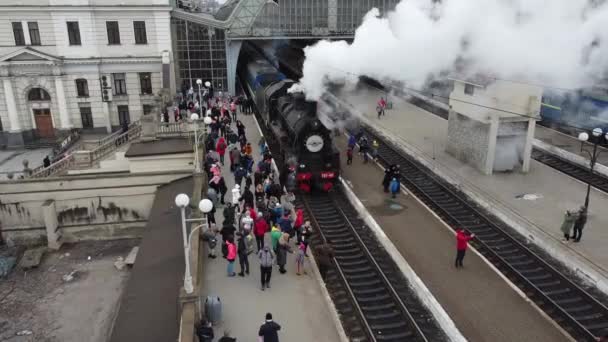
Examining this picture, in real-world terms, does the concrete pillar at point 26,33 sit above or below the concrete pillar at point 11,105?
above

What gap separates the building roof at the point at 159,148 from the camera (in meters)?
22.7

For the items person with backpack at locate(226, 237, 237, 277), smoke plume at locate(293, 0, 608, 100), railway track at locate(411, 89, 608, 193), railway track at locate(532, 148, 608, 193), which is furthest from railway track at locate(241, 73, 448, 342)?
railway track at locate(532, 148, 608, 193)

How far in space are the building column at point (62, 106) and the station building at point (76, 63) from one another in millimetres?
61

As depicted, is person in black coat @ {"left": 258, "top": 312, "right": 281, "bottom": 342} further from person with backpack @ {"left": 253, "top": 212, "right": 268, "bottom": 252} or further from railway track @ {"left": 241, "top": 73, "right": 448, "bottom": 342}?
person with backpack @ {"left": 253, "top": 212, "right": 268, "bottom": 252}

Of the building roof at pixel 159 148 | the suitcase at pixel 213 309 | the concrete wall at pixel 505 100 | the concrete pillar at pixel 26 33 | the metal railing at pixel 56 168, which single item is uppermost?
the concrete pillar at pixel 26 33

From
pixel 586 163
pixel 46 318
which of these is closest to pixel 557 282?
pixel 586 163

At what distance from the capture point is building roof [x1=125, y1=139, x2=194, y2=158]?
22719 mm

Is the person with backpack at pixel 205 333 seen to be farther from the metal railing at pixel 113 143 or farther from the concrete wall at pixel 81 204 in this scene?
the metal railing at pixel 113 143

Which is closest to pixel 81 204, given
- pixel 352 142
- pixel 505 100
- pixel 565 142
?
pixel 352 142

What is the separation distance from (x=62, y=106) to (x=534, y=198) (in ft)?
98.9

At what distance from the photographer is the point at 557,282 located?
14.7 metres

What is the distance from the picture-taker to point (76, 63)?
112 feet

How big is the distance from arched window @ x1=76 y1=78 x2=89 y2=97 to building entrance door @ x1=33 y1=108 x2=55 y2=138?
250cm

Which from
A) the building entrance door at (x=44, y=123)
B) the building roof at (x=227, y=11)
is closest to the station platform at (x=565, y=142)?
the building roof at (x=227, y=11)
